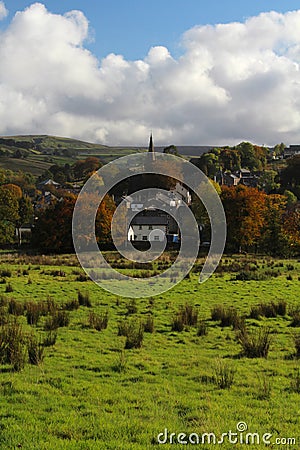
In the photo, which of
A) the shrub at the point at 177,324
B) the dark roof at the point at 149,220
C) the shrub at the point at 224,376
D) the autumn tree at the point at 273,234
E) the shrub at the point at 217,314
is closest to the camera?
the shrub at the point at 224,376

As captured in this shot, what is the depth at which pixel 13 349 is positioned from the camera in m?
9.27

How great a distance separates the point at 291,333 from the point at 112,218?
3919cm

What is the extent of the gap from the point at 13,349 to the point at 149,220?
5731cm

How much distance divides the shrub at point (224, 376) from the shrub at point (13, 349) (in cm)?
359

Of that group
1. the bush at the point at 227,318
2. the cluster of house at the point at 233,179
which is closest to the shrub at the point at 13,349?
the bush at the point at 227,318

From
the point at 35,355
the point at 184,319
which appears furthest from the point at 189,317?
the point at 35,355

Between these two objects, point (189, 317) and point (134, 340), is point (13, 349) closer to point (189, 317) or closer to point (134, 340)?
point (134, 340)

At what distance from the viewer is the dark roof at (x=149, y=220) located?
2576 inches

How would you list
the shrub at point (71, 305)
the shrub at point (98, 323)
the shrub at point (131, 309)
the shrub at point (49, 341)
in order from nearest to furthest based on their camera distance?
the shrub at point (49, 341) < the shrub at point (98, 323) < the shrub at point (131, 309) < the shrub at point (71, 305)

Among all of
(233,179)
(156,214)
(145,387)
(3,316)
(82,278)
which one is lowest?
(82,278)

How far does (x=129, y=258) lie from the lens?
39.5 m

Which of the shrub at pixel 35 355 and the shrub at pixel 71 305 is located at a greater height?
the shrub at pixel 35 355

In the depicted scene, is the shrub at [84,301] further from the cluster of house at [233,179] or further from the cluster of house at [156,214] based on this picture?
the cluster of house at [233,179]

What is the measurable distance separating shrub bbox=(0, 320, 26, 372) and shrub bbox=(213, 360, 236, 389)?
141 inches
